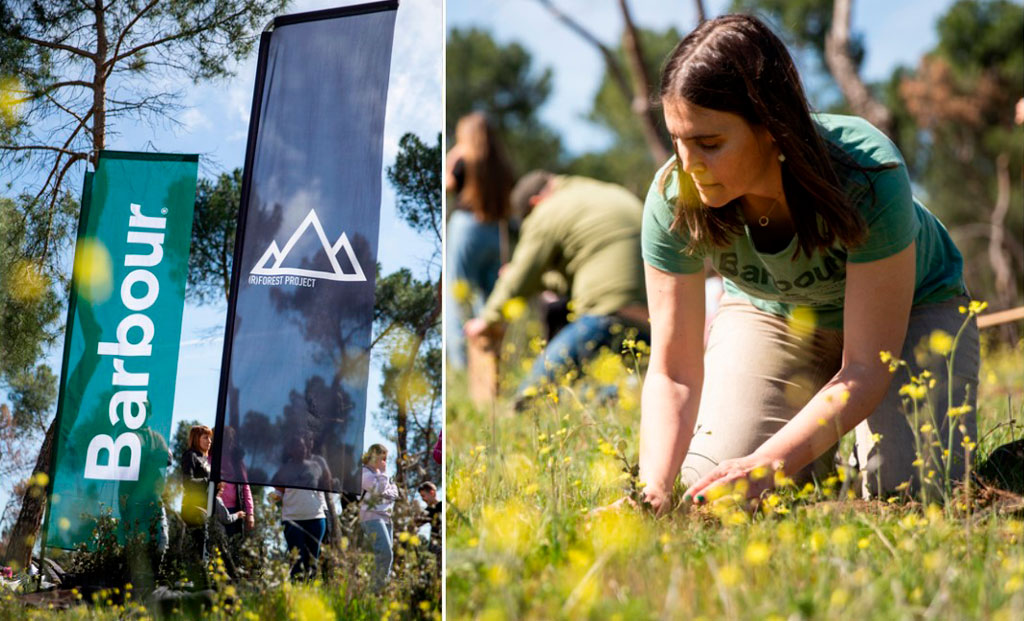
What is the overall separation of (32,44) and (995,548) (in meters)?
2.96

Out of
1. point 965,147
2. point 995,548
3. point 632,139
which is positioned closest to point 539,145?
point 632,139

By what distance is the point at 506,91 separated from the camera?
776 inches

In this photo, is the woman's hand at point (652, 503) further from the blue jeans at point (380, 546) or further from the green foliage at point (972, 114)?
the green foliage at point (972, 114)

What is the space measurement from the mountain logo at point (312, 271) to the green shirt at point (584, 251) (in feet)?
5.31

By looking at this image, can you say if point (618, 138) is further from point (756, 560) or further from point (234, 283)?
point (756, 560)

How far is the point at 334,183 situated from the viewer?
272cm

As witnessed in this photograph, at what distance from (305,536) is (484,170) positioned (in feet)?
8.51

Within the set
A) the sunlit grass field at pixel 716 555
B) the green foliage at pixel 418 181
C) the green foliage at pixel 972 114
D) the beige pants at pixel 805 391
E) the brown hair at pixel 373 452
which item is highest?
the green foliage at pixel 972 114

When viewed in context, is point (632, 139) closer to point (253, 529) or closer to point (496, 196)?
point (496, 196)

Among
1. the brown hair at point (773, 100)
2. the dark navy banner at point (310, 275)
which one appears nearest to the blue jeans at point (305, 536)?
the dark navy banner at point (310, 275)

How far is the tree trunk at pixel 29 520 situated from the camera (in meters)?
2.66

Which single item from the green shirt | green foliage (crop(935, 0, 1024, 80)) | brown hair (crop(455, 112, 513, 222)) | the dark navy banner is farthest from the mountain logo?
green foliage (crop(935, 0, 1024, 80))

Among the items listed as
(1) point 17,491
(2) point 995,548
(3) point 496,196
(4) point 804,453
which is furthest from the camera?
(3) point 496,196

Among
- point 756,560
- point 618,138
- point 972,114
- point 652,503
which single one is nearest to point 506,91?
point 618,138
